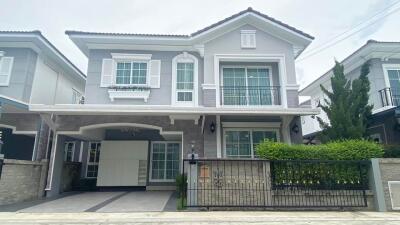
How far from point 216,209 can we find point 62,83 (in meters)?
11.7

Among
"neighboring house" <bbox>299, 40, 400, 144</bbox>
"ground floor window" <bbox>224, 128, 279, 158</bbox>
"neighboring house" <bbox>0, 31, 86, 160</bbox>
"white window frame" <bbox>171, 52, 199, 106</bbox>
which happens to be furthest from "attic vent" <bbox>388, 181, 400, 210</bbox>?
"neighboring house" <bbox>0, 31, 86, 160</bbox>

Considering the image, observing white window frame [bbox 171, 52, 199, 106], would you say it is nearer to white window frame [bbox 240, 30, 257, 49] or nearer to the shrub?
white window frame [bbox 240, 30, 257, 49]

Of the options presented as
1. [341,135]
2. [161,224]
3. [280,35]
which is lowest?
[161,224]

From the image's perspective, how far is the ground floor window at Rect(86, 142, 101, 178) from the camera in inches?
554

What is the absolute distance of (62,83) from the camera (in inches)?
563

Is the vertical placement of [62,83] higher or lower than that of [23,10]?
lower

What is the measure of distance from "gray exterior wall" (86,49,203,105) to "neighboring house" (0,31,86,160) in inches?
89.0

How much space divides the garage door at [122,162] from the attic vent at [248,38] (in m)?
7.19

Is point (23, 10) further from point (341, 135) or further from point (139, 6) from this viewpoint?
point (341, 135)

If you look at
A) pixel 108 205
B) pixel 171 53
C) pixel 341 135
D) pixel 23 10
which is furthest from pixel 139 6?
pixel 341 135

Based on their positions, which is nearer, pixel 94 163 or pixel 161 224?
pixel 161 224

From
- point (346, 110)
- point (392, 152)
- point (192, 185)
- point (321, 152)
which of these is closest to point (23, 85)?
point (192, 185)

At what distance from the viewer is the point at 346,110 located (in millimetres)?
10125

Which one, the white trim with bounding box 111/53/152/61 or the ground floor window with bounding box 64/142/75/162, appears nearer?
the white trim with bounding box 111/53/152/61
